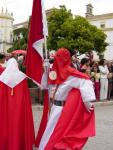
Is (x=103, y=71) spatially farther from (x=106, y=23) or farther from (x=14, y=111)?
A: (x=106, y=23)

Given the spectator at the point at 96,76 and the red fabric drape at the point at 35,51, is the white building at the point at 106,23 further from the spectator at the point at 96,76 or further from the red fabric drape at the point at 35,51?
the red fabric drape at the point at 35,51

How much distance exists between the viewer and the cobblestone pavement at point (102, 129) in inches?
347

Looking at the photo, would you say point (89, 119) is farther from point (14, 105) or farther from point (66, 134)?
point (14, 105)

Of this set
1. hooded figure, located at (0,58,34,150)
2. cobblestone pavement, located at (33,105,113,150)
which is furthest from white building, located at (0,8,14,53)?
hooded figure, located at (0,58,34,150)

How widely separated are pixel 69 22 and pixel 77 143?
42.7m

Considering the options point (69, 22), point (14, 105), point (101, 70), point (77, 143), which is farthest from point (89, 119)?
point (69, 22)

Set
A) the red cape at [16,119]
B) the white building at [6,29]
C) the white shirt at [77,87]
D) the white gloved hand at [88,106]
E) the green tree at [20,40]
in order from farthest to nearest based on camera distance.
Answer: the white building at [6,29], the green tree at [20,40], the red cape at [16,119], the white gloved hand at [88,106], the white shirt at [77,87]

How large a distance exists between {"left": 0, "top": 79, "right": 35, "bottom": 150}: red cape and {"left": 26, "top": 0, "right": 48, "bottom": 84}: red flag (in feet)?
1.09

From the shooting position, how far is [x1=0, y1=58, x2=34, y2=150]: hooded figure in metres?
7.55

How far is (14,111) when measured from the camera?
7582 mm

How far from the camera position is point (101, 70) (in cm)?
1689

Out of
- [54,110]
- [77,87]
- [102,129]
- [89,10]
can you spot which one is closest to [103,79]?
[102,129]

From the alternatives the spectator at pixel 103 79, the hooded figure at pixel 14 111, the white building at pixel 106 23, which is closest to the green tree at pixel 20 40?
the white building at pixel 106 23

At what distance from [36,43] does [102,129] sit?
13.0ft
